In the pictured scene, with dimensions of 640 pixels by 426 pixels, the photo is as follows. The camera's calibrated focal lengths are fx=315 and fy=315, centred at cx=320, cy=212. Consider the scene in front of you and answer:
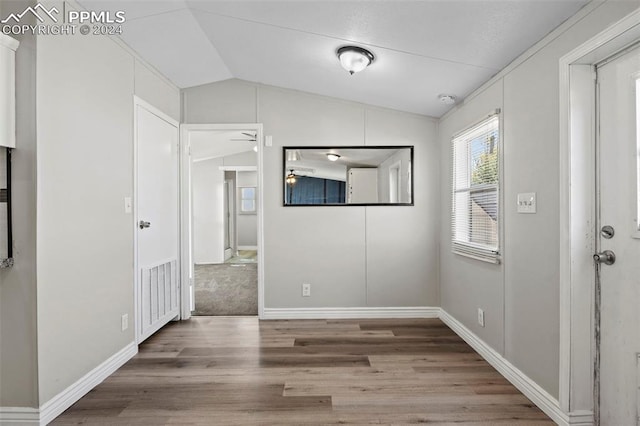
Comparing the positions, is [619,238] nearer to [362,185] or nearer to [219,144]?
[362,185]

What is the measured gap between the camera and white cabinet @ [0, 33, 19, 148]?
5.29 ft

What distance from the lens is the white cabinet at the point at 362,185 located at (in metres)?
3.40

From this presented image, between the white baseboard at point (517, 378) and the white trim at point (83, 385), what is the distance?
2.81 metres

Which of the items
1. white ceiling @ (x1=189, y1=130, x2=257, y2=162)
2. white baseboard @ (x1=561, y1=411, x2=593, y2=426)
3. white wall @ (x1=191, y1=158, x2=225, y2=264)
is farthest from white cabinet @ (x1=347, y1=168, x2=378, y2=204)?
white wall @ (x1=191, y1=158, x2=225, y2=264)

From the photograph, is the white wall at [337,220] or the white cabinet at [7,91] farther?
the white wall at [337,220]

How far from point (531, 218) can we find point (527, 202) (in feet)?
0.34

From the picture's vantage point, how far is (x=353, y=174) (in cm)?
340

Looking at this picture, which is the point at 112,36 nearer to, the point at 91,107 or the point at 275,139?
the point at 91,107

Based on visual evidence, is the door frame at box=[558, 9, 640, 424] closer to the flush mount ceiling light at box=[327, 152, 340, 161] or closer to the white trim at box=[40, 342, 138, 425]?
the flush mount ceiling light at box=[327, 152, 340, 161]

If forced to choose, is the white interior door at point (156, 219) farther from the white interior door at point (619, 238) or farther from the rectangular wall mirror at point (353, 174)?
the white interior door at point (619, 238)

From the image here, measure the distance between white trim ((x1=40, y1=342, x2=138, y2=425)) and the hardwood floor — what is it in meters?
0.04

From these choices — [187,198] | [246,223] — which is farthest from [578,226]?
[246,223]

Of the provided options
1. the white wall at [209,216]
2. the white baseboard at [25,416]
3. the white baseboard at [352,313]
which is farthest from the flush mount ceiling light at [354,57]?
the white wall at [209,216]

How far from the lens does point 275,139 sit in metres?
3.39
